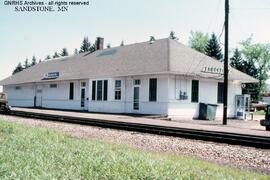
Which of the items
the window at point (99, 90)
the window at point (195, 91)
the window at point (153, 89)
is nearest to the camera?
the window at point (153, 89)

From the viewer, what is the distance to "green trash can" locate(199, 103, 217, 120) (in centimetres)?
2947

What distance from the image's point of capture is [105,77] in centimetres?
3303

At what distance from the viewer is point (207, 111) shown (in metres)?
29.5

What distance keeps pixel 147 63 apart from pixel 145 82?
2.07m

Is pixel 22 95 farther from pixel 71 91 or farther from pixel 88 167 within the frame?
pixel 88 167

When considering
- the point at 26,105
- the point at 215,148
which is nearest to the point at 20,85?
the point at 26,105

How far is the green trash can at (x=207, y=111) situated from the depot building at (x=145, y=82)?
37 centimetres

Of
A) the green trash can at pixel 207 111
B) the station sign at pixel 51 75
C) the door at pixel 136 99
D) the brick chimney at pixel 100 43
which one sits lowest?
the green trash can at pixel 207 111

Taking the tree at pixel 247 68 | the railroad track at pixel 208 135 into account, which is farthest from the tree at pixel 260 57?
the railroad track at pixel 208 135

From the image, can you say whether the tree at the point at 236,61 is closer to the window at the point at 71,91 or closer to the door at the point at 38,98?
the door at the point at 38,98

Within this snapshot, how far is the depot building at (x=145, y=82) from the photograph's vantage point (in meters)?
28.5

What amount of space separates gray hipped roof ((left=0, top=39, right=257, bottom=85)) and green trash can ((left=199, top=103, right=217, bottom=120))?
222 centimetres

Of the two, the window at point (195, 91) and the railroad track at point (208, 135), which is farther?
the window at point (195, 91)

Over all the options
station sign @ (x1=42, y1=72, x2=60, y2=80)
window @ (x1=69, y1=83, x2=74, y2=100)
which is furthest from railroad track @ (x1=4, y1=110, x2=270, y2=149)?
station sign @ (x1=42, y1=72, x2=60, y2=80)
